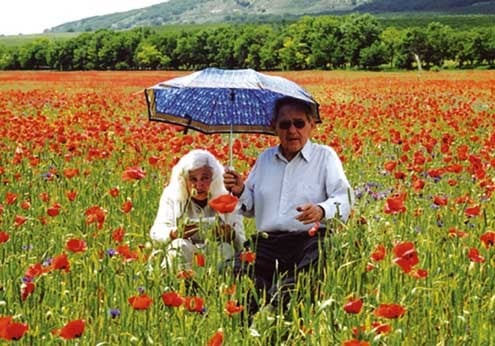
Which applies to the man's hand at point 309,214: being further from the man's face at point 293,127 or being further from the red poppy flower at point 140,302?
the red poppy flower at point 140,302

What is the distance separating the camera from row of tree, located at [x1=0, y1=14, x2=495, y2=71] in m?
65.1

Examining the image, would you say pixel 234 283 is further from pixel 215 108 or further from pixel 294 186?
pixel 215 108

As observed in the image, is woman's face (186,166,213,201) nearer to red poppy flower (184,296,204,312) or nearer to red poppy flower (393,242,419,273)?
red poppy flower (184,296,204,312)

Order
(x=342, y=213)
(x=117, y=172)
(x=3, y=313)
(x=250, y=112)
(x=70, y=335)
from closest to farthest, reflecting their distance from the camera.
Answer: (x=70, y=335) < (x=3, y=313) < (x=342, y=213) < (x=250, y=112) < (x=117, y=172)

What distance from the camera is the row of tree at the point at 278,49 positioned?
213ft

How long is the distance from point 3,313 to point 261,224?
1.47m

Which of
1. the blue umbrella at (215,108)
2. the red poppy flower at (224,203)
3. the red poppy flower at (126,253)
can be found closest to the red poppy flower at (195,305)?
the red poppy flower at (224,203)

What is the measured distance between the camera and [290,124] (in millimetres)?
4230

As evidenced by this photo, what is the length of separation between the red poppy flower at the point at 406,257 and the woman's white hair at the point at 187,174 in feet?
6.06

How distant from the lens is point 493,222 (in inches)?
178

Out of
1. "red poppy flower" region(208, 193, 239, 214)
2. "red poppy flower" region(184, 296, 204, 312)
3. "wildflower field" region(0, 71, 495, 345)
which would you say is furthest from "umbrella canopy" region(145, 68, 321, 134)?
"red poppy flower" region(184, 296, 204, 312)

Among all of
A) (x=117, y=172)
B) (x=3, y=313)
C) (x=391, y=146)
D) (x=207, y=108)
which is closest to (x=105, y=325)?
(x=3, y=313)

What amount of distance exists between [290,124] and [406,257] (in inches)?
64.9

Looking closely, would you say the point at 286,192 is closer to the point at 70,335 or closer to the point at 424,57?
the point at 70,335
